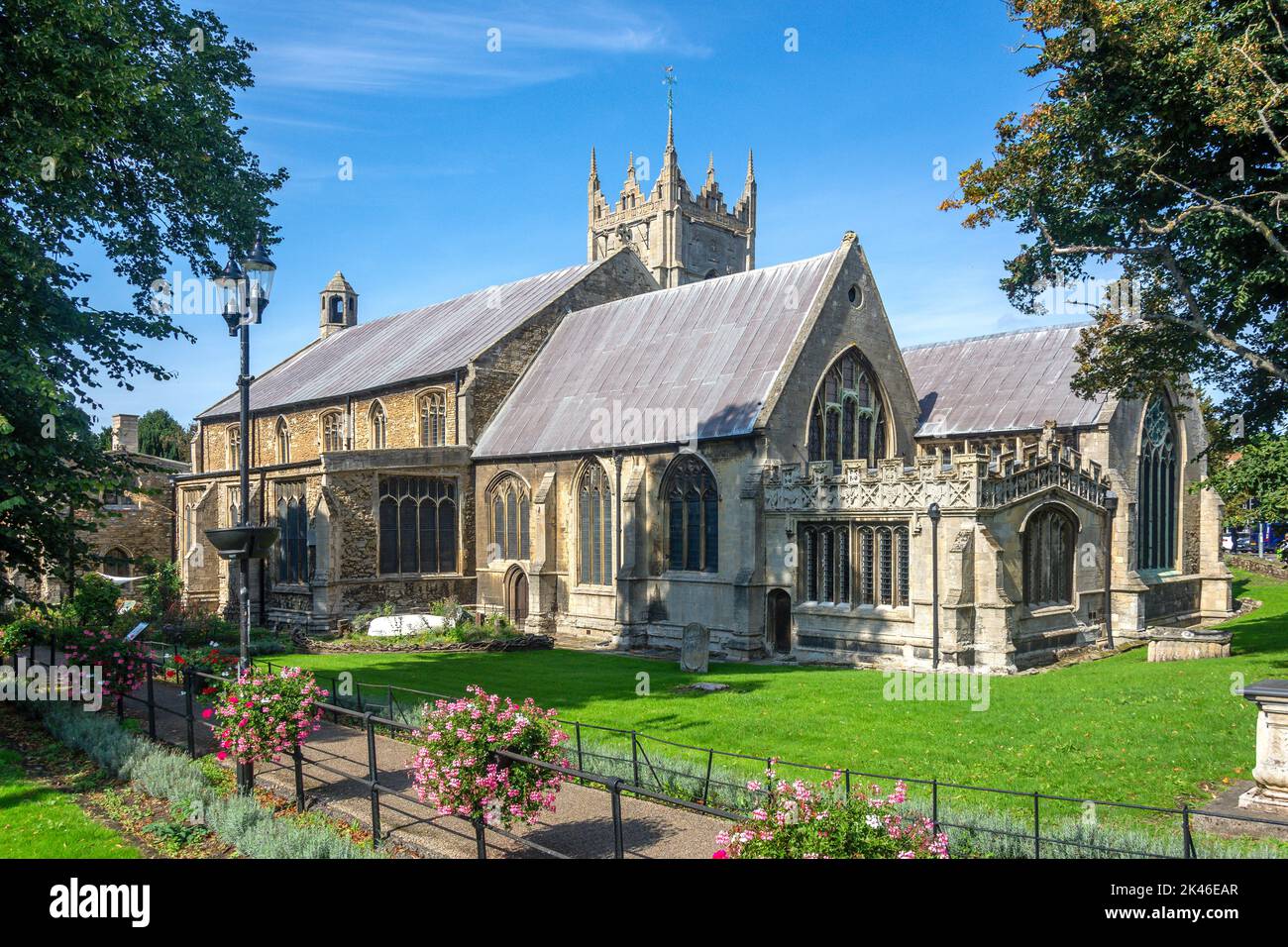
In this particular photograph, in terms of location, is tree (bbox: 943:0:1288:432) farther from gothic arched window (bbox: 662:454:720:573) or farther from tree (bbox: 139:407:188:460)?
tree (bbox: 139:407:188:460)

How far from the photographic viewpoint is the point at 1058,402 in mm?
33125

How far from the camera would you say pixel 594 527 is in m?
31.8

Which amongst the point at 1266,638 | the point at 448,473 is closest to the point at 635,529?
the point at 448,473

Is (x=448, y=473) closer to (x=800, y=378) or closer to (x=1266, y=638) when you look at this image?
(x=800, y=378)

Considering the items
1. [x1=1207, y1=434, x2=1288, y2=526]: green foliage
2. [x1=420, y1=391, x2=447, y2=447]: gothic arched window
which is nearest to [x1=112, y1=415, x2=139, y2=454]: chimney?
[x1=420, y1=391, x2=447, y2=447]: gothic arched window

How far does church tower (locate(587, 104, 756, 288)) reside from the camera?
72438 millimetres

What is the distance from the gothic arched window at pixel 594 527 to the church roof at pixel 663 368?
4.10ft

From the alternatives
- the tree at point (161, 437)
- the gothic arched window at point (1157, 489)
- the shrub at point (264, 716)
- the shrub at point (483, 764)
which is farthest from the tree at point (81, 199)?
the tree at point (161, 437)

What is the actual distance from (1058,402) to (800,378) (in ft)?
36.7

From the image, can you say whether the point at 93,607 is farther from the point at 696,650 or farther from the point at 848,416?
the point at 848,416

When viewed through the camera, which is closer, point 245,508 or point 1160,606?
point 245,508

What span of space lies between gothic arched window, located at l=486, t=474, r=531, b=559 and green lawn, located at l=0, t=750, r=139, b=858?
22096 mm

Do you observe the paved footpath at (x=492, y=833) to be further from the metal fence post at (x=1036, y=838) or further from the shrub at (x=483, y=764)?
the metal fence post at (x=1036, y=838)
